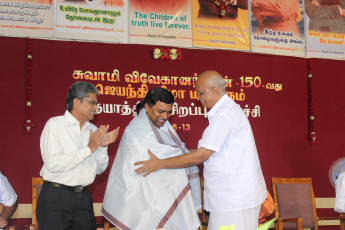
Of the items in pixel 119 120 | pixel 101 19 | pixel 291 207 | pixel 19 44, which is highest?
pixel 101 19

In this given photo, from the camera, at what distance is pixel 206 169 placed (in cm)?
309

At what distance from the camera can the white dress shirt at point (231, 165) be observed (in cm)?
294

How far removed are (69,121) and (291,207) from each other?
267 centimetres

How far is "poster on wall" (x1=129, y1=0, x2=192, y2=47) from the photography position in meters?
5.16

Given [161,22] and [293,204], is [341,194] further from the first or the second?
[161,22]

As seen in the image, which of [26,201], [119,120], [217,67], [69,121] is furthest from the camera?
[217,67]

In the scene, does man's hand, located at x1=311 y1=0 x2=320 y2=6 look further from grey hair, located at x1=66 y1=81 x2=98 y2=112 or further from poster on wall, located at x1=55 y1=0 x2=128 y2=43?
grey hair, located at x1=66 y1=81 x2=98 y2=112

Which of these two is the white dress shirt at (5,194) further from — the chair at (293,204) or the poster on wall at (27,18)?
the chair at (293,204)

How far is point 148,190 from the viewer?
3.03 metres

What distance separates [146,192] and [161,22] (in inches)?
109

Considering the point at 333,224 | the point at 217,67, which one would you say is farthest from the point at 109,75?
the point at 333,224

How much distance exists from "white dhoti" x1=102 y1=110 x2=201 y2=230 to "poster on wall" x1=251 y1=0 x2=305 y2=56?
2.95m

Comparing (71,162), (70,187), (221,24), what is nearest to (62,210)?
(70,187)

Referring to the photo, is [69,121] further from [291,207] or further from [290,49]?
[290,49]
